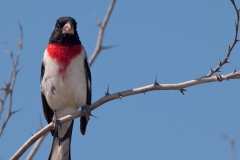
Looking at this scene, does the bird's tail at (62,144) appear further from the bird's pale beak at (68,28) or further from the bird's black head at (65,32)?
the bird's pale beak at (68,28)

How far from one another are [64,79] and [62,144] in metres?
0.97

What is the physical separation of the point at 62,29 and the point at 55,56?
479mm

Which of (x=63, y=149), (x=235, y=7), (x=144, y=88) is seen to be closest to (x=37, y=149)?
(x=63, y=149)

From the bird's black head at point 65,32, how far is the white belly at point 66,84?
0.29 metres

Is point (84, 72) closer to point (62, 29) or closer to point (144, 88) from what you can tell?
point (62, 29)

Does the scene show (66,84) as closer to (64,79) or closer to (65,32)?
(64,79)

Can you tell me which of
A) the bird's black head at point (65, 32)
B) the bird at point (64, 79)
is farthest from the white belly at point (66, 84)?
the bird's black head at point (65, 32)

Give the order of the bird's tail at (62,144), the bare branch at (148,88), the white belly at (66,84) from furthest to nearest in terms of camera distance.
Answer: the bird's tail at (62,144)
the white belly at (66,84)
the bare branch at (148,88)

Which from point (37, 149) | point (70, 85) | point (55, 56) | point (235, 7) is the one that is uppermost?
point (235, 7)

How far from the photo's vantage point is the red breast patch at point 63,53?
5.89 meters

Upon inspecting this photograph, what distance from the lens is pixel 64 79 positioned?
5.86 m

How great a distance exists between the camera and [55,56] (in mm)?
5969

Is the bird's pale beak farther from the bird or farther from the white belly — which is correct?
the white belly

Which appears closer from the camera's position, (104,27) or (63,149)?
(104,27)
